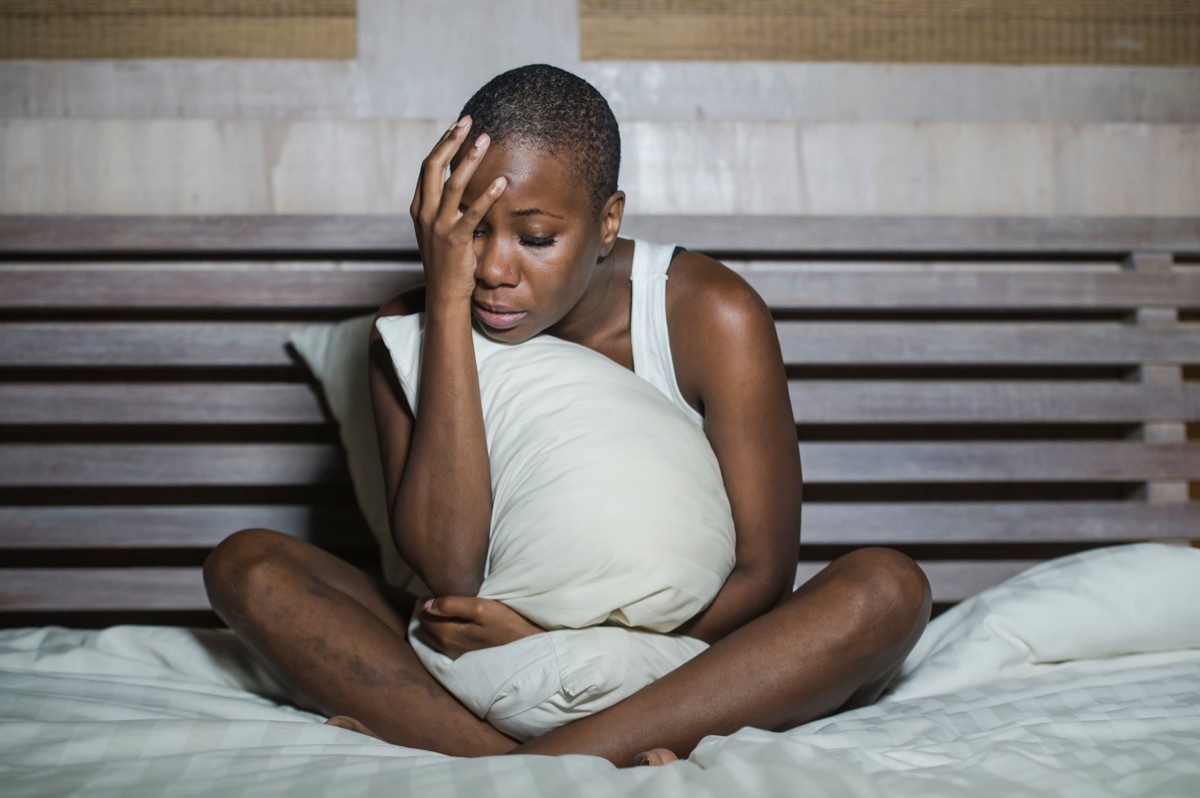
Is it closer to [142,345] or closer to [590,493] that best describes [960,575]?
[590,493]

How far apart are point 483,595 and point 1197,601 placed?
91 cm

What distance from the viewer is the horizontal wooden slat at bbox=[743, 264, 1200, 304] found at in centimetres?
187

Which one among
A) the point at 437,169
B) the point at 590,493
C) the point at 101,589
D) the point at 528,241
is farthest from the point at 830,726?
the point at 101,589

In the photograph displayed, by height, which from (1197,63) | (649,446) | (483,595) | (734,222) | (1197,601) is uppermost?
(1197,63)

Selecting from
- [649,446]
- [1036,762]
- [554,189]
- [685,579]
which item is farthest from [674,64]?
[1036,762]

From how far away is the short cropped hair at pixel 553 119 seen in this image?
3.59 ft

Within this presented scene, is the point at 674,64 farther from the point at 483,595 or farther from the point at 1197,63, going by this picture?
the point at 483,595

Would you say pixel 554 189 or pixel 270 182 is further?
pixel 270 182

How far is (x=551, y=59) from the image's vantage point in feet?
6.15

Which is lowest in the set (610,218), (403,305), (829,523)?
(829,523)

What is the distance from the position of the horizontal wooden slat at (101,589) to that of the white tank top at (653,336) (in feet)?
3.02

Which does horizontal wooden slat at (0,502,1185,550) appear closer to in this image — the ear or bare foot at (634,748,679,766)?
the ear

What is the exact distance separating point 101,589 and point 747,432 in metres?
1.19

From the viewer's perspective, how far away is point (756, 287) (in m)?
1.86
